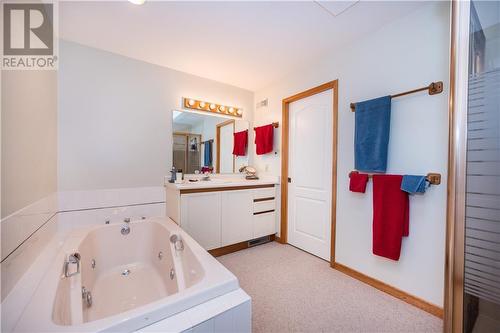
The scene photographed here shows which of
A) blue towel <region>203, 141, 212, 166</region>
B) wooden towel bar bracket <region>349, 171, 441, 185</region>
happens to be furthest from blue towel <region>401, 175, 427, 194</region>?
blue towel <region>203, 141, 212, 166</region>

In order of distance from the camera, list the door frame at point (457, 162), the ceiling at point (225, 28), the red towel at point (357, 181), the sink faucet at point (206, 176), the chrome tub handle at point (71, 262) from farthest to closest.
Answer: the sink faucet at point (206, 176) → the red towel at point (357, 181) → the ceiling at point (225, 28) → the chrome tub handle at point (71, 262) → the door frame at point (457, 162)

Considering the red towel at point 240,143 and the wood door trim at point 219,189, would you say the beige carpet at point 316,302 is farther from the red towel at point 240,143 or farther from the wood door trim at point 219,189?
the red towel at point 240,143

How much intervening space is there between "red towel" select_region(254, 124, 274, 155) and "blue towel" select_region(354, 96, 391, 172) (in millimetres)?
1222

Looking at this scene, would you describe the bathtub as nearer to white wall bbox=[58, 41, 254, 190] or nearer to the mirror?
white wall bbox=[58, 41, 254, 190]

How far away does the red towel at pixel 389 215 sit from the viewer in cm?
161

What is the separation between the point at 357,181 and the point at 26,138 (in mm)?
2414

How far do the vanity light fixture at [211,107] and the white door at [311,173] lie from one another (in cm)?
82

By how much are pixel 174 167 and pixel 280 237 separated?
170cm

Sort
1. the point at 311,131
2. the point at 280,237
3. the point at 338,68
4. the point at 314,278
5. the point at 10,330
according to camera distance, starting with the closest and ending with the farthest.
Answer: the point at 10,330 < the point at 314,278 < the point at 338,68 < the point at 311,131 < the point at 280,237

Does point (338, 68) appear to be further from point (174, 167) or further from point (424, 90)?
point (174, 167)

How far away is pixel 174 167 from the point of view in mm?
2537

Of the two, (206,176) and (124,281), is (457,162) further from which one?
(124,281)

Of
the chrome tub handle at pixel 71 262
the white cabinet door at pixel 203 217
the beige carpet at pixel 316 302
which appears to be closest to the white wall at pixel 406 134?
the beige carpet at pixel 316 302

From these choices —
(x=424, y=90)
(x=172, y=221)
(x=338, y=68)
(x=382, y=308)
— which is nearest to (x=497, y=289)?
(x=382, y=308)
